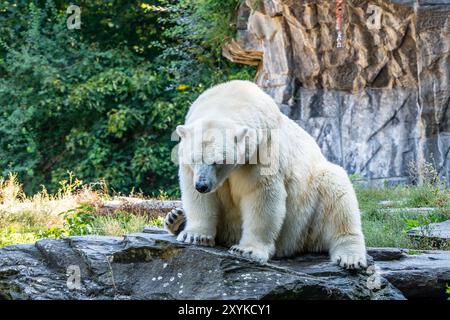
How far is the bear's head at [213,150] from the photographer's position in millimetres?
4258

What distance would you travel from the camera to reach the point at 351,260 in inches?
187

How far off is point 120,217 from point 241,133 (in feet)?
18.8

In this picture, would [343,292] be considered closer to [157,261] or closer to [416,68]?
[157,261]

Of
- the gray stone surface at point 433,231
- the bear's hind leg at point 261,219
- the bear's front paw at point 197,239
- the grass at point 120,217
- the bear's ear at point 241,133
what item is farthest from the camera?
the grass at point 120,217

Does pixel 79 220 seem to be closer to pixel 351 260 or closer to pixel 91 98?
pixel 351 260

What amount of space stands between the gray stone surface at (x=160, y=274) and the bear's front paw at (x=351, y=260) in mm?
51

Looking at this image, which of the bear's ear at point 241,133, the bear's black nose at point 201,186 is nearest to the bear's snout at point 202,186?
the bear's black nose at point 201,186

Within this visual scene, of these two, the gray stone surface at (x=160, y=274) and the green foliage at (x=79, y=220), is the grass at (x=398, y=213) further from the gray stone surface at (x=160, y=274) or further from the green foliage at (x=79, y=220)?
the green foliage at (x=79, y=220)

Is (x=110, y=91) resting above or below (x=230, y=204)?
above

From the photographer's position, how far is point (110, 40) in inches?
686

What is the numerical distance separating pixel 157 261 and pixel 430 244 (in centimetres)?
336

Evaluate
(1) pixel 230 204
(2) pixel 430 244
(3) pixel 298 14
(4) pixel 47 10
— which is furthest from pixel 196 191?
(4) pixel 47 10

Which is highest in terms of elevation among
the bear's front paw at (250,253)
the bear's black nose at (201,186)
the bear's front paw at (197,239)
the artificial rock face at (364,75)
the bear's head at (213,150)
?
the artificial rock face at (364,75)

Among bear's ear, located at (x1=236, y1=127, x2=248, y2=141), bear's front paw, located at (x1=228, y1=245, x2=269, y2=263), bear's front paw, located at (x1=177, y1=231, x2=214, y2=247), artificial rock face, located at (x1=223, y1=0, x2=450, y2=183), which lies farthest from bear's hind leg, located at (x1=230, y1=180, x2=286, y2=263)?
artificial rock face, located at (x1=223, y1=0, x2=450, y2=183)
